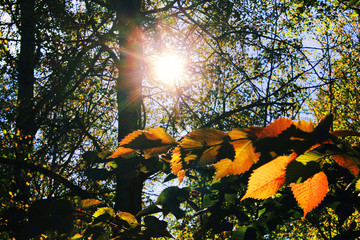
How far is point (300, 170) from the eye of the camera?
594 millimetres

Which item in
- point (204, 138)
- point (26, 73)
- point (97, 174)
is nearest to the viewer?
point (204, 138)

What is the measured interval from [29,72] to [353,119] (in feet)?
71.3

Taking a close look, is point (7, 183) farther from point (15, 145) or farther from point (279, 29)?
point (279, 29)

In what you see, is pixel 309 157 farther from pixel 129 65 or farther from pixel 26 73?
pixel 26 73

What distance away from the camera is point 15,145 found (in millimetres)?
6680

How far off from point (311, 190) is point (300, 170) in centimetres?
8

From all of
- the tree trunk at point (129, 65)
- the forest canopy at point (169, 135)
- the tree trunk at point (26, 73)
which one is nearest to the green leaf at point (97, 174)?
the forest canopy at point (169, 135)

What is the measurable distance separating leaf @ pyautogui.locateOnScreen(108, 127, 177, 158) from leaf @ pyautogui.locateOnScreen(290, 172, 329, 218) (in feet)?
1.07

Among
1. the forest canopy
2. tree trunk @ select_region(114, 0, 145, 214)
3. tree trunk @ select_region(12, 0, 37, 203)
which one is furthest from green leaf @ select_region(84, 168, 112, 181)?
tree trunk @ select_region(12, 0, 37, 203)

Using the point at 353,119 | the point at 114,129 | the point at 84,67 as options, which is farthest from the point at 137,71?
the point at 353,119

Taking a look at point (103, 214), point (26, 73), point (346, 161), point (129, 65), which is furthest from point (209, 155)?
point (26, 73)

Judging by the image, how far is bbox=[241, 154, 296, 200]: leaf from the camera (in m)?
0.63

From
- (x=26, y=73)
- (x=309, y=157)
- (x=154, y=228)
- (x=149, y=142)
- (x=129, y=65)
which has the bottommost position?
(x=154, y=228)

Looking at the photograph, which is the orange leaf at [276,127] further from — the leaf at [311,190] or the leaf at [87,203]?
the leaf at [87,203]
